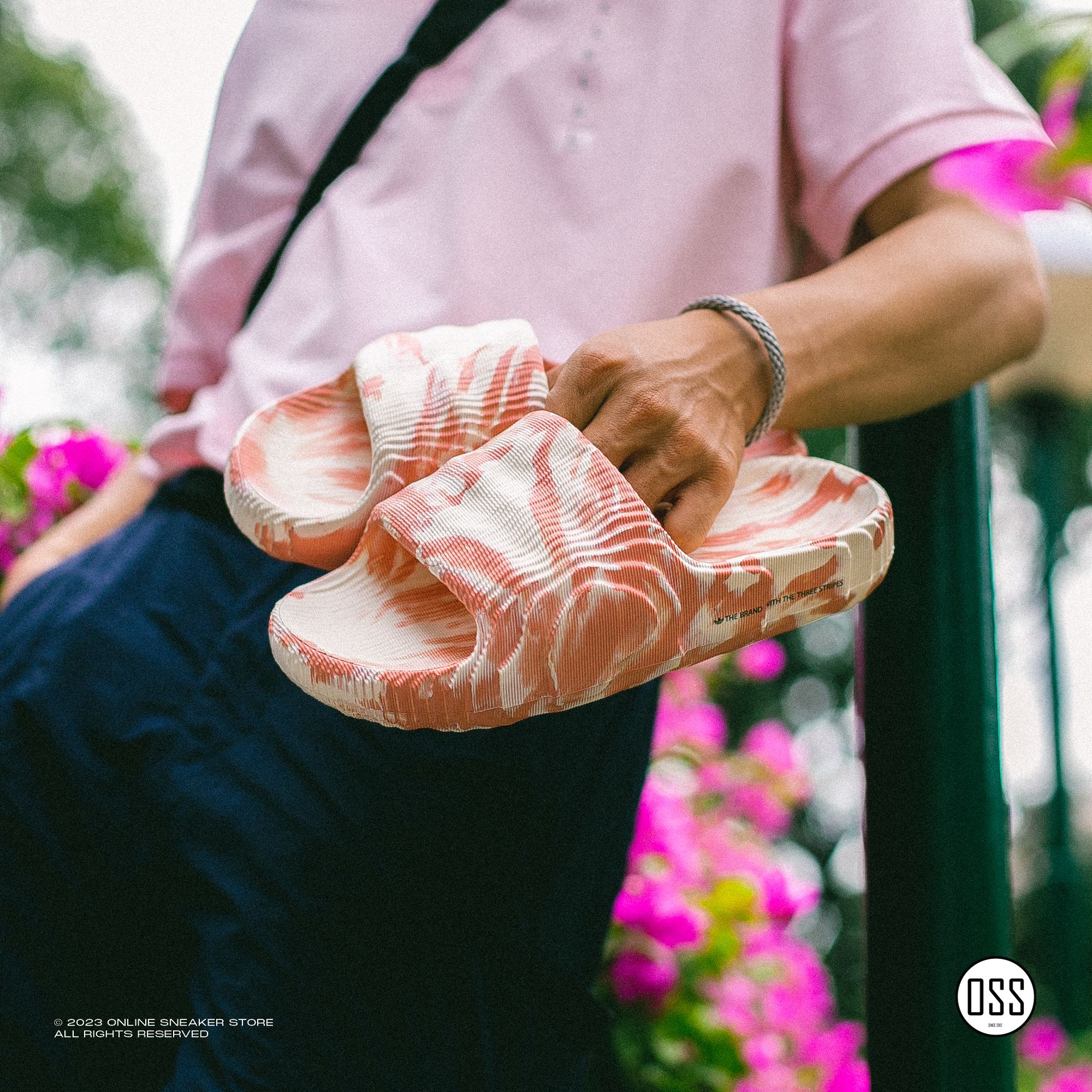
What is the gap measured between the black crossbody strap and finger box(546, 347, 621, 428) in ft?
1.51

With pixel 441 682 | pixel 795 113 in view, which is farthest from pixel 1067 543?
pixel 441 682

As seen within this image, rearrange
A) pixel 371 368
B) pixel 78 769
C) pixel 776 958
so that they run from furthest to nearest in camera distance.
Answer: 1. pixel 776 958
2. pixel 78 769
3. pixel 371 368

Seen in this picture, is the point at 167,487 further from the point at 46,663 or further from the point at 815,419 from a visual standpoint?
the point at 815,419

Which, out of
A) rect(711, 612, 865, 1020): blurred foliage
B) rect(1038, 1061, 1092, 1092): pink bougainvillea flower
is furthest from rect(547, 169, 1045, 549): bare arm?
rect(711, 612, 865, 1020): blurred foliage

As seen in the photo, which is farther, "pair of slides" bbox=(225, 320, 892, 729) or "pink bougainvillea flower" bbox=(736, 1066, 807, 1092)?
"pink bougainvillea flower" bbox=(736, 1066, 807, 1092)

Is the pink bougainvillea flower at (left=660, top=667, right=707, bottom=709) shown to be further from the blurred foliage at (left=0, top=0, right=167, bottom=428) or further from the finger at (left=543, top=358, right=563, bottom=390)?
the blurred foliage at (left=0, top=0, right=167, bottom=428)

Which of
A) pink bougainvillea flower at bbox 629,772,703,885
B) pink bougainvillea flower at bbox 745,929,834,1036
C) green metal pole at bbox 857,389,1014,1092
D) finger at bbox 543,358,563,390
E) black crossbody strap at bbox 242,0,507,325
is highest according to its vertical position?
black crossbody strap at bbox 242,0,507,325

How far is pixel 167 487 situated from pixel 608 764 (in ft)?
1.77

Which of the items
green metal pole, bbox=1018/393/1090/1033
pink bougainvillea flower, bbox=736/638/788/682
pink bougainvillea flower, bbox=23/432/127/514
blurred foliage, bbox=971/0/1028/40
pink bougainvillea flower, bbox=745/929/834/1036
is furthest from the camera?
blurred foliage, bbox=971/0/1028/40

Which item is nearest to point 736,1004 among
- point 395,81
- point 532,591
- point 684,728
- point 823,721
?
point 684,728

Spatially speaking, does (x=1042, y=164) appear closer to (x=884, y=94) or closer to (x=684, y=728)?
(x=884, y=94)

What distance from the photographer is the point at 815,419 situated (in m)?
0.71

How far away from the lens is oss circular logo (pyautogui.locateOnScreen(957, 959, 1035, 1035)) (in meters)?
0.84

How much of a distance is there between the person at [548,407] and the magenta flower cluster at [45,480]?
471 mm
